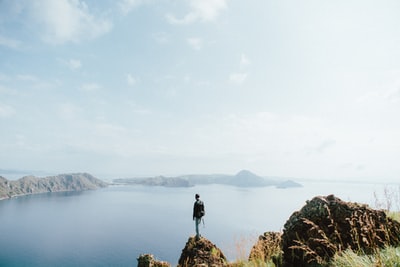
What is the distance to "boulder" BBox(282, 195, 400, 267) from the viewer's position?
548cm

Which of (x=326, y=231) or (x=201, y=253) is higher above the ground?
(x=326, y=231)

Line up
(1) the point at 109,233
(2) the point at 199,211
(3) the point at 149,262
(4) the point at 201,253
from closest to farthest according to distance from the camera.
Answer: (4) the point at 201,253, (3) the point at 149,262, (2) the point at 199,211, (1) the point at 109,233

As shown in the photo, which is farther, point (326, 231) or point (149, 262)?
point (149, 262)

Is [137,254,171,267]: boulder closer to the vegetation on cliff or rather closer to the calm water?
the vegetation on cliff

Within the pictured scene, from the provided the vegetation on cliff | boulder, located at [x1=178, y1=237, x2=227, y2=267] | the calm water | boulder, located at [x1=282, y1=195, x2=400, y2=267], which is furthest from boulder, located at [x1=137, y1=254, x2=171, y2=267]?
the calm water

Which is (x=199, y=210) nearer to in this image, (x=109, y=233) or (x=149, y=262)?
(x=149, y=262)

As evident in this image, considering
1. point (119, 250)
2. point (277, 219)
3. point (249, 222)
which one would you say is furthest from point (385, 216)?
point (277, 219)

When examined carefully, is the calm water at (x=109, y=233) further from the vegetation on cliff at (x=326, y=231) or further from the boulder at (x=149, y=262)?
the vegetation on cliff at (x=326, y=231)

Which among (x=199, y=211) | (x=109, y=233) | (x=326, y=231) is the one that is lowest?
(x=109, y=233)

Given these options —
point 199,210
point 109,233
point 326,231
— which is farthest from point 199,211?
point 109,233

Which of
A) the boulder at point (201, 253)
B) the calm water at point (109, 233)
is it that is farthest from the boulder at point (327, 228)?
the calm water at point (109, 233)

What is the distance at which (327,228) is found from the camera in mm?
5855

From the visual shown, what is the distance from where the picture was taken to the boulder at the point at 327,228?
5.48m

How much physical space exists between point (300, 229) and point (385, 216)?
1865 mm
